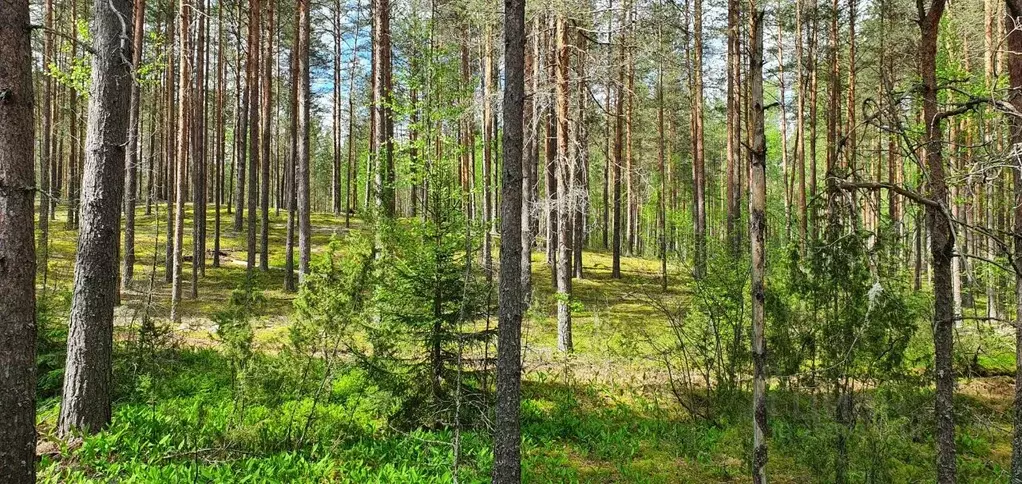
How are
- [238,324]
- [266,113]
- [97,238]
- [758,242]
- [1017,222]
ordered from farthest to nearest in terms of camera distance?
[266,113]
[238,324]
[97,238]
[1017,222]
[758,242]

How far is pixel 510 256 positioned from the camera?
485cm

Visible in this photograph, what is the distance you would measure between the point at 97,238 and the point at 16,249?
2.43m

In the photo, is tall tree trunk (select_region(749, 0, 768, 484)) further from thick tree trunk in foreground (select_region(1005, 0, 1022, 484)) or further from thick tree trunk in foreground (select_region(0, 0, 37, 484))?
thick tree trunk in foreground (select_region(0, 0, 37, 484))

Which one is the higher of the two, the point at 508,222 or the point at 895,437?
the point at 508,222

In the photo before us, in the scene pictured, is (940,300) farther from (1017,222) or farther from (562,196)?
(562,196)

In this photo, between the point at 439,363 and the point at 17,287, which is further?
the point at 439,363

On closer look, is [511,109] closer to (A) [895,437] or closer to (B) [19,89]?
(B) [19,89]

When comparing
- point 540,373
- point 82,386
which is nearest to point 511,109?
point 82,386

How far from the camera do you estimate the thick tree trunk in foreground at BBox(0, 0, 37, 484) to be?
3484 mm

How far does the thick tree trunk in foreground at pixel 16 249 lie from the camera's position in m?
3.48

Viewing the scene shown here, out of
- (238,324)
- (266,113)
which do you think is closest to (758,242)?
(238,324)

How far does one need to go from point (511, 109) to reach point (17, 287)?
12.2ft

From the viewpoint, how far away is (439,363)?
6898 mm

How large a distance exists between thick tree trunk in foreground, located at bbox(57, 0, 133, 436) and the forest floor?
0.41 metres
